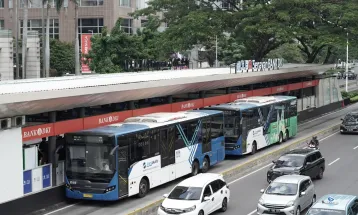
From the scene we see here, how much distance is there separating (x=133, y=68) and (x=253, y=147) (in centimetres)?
3164

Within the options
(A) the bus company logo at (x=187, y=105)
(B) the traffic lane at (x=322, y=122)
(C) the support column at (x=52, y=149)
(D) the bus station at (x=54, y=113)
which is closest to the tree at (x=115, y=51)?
(B) the traffic lane at (x=322, y=122)

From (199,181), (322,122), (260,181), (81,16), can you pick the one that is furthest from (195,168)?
(81,16)

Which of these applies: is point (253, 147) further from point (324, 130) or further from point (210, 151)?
point (324, 130)

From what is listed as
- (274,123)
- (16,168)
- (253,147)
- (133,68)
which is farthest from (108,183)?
(133,68)

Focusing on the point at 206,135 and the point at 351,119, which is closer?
the point at 206,135

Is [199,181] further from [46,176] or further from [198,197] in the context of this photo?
[46,176]

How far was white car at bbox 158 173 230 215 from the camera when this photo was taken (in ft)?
65.1

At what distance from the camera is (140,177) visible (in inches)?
945

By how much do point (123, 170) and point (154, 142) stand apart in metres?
2.61

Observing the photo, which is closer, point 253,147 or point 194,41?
point 253,147

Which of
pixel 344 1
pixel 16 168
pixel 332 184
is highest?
pixel 344 1

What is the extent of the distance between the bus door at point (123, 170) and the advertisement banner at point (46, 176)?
274cm

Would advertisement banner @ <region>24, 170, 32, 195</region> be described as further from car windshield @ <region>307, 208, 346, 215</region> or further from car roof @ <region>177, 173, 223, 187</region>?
car windshield @ <region>307, 208, 346, 215</region>

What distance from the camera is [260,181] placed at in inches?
1091
